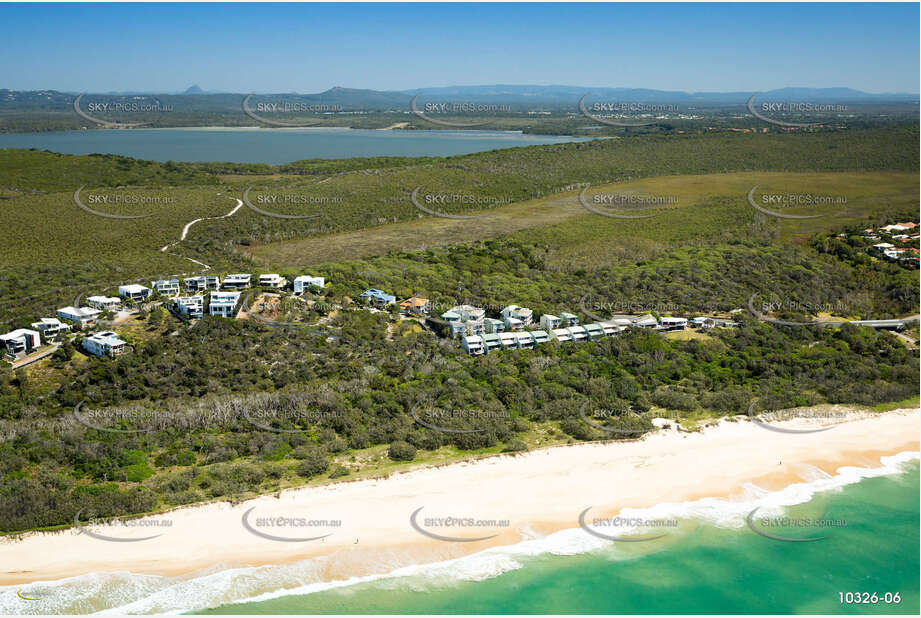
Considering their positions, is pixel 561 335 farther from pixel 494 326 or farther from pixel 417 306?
pixel 417 306

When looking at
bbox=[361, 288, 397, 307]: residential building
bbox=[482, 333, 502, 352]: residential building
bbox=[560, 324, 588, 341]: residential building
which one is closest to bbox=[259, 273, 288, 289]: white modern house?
bbox=[361, 288, 397, 307]: residential building

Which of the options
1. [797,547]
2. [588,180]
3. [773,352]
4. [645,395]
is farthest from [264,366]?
[588,180]

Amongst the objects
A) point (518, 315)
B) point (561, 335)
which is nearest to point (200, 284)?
point (518, 315)

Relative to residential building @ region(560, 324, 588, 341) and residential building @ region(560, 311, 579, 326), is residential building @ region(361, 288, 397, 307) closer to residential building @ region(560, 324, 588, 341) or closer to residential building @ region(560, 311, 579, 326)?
residential building @ region(560, 311, 579, 326)

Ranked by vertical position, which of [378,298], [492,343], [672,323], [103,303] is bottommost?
[492,343]

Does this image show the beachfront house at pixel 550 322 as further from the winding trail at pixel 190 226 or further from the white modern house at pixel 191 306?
the winding trail at pixel 190 226

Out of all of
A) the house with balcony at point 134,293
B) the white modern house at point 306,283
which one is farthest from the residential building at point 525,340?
the house with balcony at point 134,293
